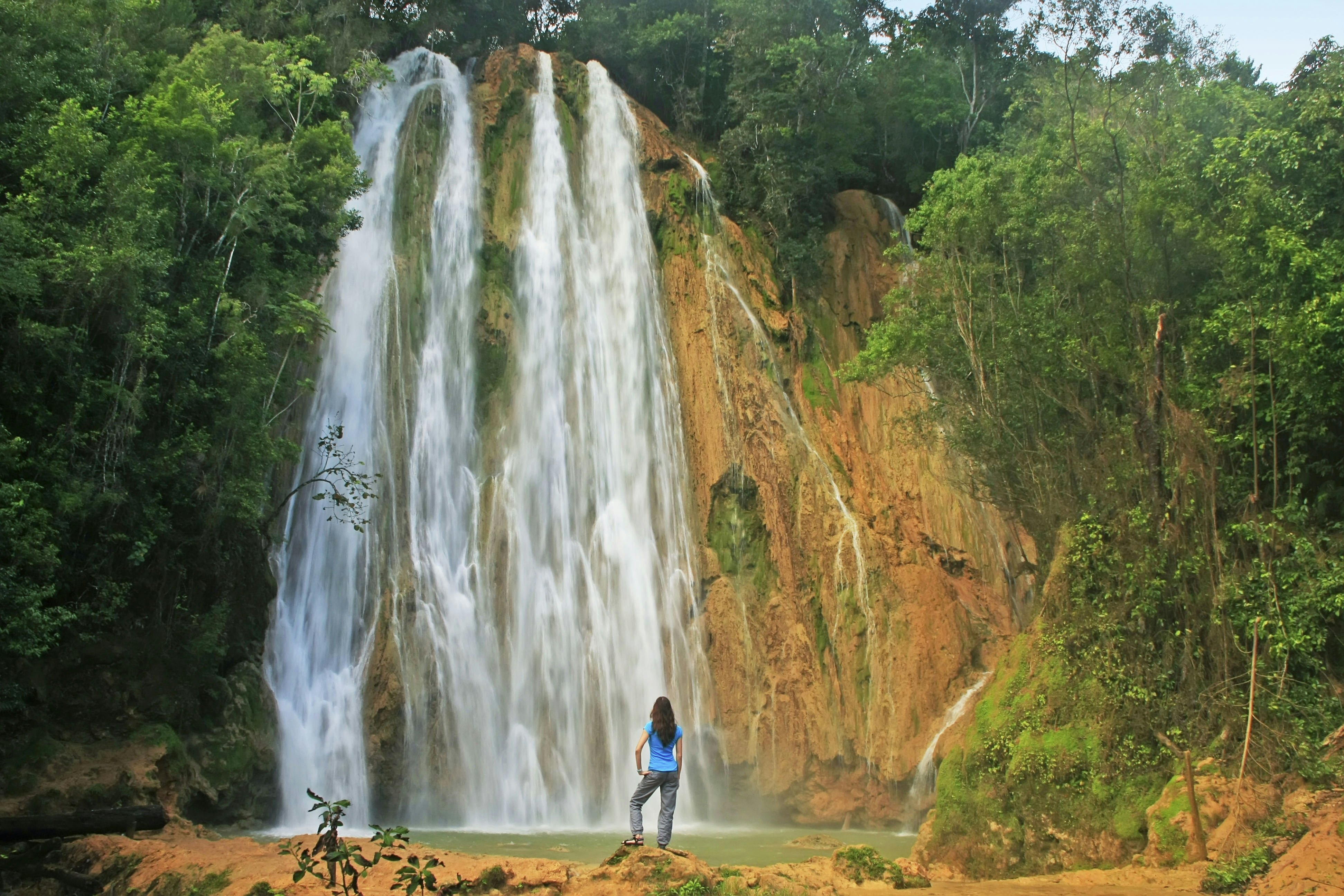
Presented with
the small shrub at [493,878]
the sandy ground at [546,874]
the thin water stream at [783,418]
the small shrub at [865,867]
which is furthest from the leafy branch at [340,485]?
the small shrub at [865,867]

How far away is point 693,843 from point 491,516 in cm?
787

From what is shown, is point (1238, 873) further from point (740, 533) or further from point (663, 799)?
point (740, 533)

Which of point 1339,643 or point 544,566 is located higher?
point 544,566

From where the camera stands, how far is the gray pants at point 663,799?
30.5 ft

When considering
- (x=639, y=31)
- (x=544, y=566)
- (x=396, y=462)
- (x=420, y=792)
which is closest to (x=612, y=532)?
(x=544, y=566)

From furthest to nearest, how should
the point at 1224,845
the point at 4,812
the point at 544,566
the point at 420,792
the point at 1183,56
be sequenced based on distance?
the point at 1183,56 < the point at 544,566 < the point at 420,792 < the point at 4,812 < the point at 1224,845

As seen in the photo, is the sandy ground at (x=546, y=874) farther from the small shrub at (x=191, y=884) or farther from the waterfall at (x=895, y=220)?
the waterfall at (x=895, y=220)

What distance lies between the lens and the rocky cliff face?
1923 cm

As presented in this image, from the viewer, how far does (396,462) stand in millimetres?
20141

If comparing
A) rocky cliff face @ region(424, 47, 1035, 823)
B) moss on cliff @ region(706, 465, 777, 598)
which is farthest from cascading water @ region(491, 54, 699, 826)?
moss on cliff @ region(706, 465, 777, 598)

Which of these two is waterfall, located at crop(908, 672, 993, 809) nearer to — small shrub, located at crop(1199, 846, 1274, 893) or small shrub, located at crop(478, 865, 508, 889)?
small shrub, located at crop(1199, 846, 1274, 893)

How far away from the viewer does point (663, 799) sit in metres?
9.48

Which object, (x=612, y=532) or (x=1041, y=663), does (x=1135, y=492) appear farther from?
(x=612, y=532)

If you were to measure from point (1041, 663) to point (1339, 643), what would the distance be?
354 centimetres
